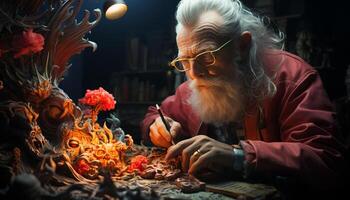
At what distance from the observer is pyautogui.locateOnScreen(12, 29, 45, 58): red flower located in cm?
114

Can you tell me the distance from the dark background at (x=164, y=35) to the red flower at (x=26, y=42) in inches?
69.0

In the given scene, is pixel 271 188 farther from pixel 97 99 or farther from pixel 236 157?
pixel 97 99

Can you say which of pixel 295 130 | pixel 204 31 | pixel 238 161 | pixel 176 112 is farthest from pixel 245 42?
pixel 176 112

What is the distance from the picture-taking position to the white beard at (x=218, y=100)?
1.52m

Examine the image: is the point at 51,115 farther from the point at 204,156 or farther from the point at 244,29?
the point at 244,29

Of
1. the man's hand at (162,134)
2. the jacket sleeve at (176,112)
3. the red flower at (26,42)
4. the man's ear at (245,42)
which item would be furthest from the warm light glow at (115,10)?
the red flower at (26,42)

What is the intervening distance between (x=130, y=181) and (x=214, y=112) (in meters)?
0.53

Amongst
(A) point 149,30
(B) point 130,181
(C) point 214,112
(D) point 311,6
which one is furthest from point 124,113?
(B) point 130,181

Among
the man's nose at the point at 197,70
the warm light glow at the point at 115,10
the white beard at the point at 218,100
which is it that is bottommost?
the white beard at the point at 218,100

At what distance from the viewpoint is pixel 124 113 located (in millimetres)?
4145

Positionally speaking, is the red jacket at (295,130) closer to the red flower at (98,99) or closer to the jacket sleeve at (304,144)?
the jacket sleeve at (304,144)

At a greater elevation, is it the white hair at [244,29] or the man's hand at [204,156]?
the white hair at [244,29]

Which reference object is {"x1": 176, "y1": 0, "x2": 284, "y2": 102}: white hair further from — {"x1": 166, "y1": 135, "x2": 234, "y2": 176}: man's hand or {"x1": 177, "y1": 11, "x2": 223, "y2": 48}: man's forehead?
{"x1": 166, "y1": 135, "x2": 234, "y2": 176}: man's hand

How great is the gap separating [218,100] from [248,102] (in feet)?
0.43
